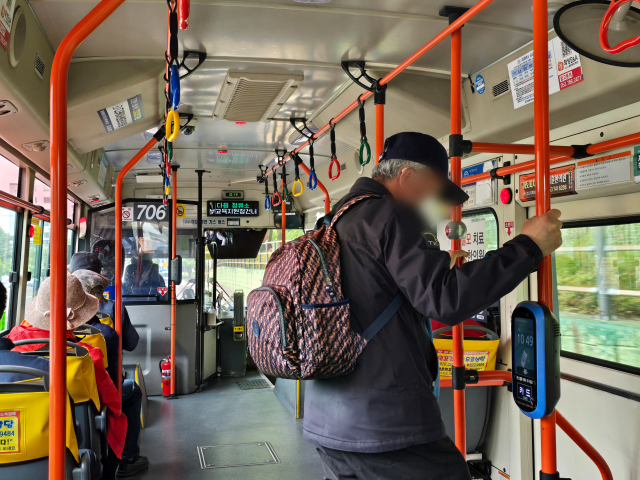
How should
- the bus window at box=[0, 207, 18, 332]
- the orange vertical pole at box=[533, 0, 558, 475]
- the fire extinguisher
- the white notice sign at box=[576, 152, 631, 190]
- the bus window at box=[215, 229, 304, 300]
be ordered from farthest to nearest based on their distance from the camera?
the bus window at box=[215, 229, 304, 300]
the fire extinguisher
the bus window at box=[0, 207, 18, 332]
the white notice sign at box=[576, 152, 631, 190]
the orange vertical pole at box=[533, 0, 558, 475]

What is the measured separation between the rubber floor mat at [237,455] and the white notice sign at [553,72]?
132 inches

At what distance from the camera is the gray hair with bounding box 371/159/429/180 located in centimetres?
168

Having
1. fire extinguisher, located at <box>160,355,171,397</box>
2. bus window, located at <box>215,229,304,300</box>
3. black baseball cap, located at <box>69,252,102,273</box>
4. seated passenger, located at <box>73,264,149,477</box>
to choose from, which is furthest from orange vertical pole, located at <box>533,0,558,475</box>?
bus window, located at <box>215,229,304,300</box>

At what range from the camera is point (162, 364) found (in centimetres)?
661

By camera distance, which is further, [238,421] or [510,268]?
[238,421]

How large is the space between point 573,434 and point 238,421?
13.7ft

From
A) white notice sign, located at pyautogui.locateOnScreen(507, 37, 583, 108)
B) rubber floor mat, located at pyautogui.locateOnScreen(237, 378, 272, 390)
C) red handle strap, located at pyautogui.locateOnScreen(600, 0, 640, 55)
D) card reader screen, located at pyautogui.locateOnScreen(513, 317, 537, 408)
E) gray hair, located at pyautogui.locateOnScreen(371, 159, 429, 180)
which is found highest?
white notice sign, located at pyautogui.locateOnScreen(507, 37, 583, 108)

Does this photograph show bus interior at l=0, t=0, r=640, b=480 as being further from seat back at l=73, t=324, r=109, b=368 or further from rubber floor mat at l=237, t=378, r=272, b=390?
rubber floor mat at l=237, t=378, r=272, b=390

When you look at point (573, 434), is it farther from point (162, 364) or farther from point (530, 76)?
point (162, 364)

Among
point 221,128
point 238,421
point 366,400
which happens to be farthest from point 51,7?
point 238,421

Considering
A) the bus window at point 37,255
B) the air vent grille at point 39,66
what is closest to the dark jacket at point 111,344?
the bus window at point 37,255

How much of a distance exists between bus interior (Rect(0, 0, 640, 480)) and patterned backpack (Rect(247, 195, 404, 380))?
0.17m

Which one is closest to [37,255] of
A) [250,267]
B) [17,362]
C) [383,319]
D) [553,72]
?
[17,362]

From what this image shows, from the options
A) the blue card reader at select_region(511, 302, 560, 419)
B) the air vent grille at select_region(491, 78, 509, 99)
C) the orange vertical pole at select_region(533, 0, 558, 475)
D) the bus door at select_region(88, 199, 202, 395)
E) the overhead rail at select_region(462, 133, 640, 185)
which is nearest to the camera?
the blue card reader at select_region(511, 302, 560, 419)
